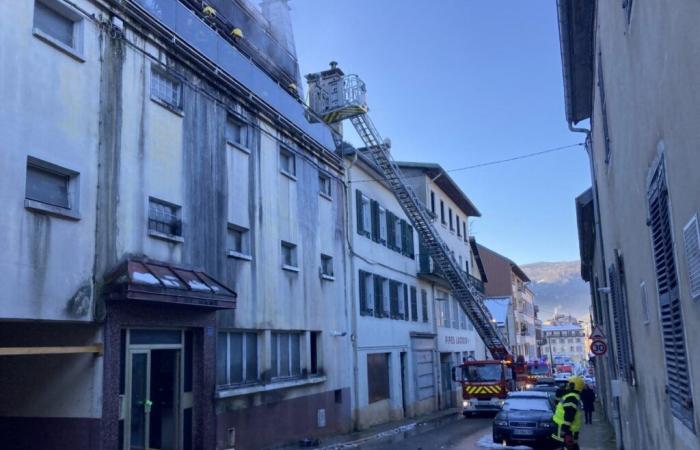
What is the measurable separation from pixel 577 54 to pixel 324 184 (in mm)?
10991

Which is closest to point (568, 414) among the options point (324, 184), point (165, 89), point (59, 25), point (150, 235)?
point (150, 235)

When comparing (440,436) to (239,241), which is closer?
(239,241)

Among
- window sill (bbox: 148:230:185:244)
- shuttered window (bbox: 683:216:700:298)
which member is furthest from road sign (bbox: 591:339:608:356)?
shuttered window (bbox: 683:216:700:298)

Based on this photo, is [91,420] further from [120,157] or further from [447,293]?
[447,293]

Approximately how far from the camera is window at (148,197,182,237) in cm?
1245

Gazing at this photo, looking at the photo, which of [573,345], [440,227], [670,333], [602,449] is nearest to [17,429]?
[670,333]

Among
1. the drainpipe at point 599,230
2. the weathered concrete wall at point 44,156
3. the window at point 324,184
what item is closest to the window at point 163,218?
the weathered concrete wall at point 44,156

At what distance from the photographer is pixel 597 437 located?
19344mm

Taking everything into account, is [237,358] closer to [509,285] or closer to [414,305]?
[414,305]

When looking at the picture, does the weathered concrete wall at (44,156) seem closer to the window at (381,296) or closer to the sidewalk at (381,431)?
the sidewalk at (381,431)

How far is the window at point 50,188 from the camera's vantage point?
983 centimetres

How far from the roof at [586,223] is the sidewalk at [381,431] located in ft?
29.8

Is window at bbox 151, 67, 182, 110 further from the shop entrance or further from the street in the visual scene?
the street

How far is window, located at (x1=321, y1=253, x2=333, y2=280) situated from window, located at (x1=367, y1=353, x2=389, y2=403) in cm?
428
